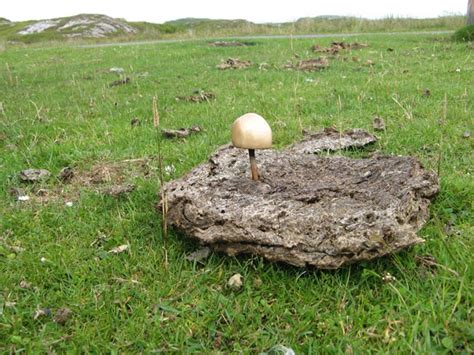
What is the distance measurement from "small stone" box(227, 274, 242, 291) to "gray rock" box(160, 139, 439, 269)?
18 centimetres

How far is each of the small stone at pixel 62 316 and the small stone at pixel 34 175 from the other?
7.70 ft

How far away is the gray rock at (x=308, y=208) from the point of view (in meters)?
2.66

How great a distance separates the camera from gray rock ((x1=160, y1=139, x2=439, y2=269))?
2.66 m

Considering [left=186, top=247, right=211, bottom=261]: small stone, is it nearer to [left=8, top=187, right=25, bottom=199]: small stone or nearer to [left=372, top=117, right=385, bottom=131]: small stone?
[left=8, top=187, right=25, bottom=199]: small stone

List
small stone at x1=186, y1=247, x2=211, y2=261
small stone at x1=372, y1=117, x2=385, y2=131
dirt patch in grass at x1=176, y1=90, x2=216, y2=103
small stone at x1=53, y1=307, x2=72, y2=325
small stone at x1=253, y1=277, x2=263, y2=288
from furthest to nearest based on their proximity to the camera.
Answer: dirt patch in grass at x1=176, y1=90, x2=216, y2=103 → small stone at x1=372, y1=117, x2=385, y2=131 → small stone at x1=186, y1=247, x2=211, y2=261 → small stone at x1=253, y1=277, x2=263, y2=288 → small stone at x1=53, y1=307, x2=72, y2=325

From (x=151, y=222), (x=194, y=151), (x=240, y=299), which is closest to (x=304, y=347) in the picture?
(x=240, y=299)

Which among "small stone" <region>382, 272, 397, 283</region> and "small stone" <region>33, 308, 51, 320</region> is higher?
"small stone" <region>382, 272, 397, 283</region>

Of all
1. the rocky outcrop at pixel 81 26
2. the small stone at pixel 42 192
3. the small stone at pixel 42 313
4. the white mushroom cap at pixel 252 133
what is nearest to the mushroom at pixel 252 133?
the white mushroom cap at pixel 252 133

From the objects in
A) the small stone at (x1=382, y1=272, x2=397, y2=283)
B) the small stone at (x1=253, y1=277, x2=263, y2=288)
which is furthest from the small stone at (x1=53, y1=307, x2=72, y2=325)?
the small stone at (x1=382, y1=272, x2=397, y2=283)

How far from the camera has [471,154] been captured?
4648mm

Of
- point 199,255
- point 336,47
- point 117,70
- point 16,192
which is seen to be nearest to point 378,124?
point 199,255

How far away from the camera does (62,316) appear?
8.41 feet

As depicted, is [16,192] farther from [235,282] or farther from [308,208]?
[308,208]

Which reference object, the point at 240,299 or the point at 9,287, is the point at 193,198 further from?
the point at 9,287
